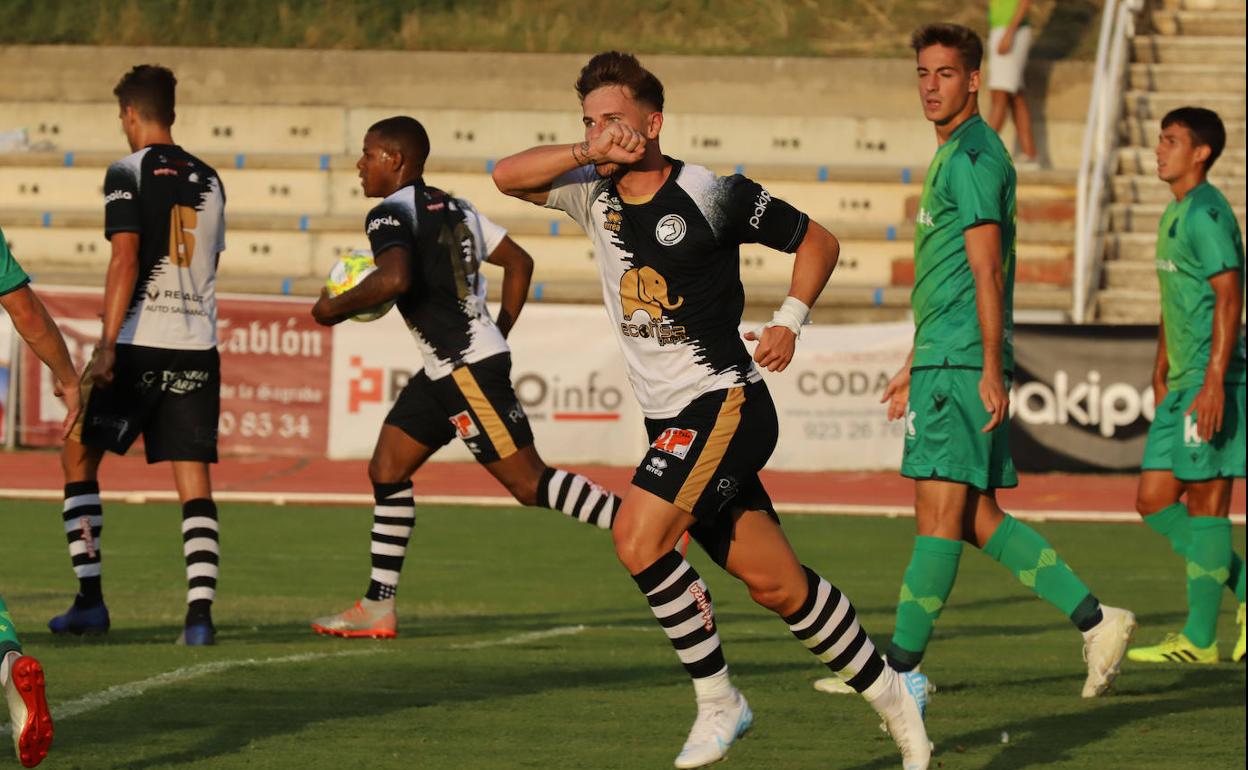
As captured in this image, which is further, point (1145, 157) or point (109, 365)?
point (1145, 157)

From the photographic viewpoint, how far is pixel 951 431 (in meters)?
6.96

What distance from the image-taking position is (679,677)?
25.9 ft

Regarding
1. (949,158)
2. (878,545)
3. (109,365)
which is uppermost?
(949,158)

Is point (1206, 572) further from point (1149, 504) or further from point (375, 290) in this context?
Result: point (375, 290)

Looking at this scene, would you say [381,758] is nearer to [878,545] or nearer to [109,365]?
Result: [109,365]

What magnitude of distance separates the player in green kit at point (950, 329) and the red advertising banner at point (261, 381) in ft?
42.3

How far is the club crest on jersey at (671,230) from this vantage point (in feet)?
19.0

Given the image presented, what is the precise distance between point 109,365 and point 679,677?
274 cm

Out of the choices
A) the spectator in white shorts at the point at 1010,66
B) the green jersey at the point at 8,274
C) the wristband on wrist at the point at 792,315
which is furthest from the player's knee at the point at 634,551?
the spectator in white shorts at the point at 1010,66

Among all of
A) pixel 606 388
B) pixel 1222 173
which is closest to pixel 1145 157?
pixel 1222 173

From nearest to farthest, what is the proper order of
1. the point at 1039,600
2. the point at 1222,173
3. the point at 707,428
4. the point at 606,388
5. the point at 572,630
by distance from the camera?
the point at 707,428 < the point at 572,630 < the point at 1039,600 < the point at 606,388 < the point at 1222,173

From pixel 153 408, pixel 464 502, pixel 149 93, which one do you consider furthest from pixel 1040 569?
pixel 464 502

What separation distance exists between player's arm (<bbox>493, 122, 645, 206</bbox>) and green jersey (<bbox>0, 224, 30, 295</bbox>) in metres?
1.42

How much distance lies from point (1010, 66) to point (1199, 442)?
15.1 m
